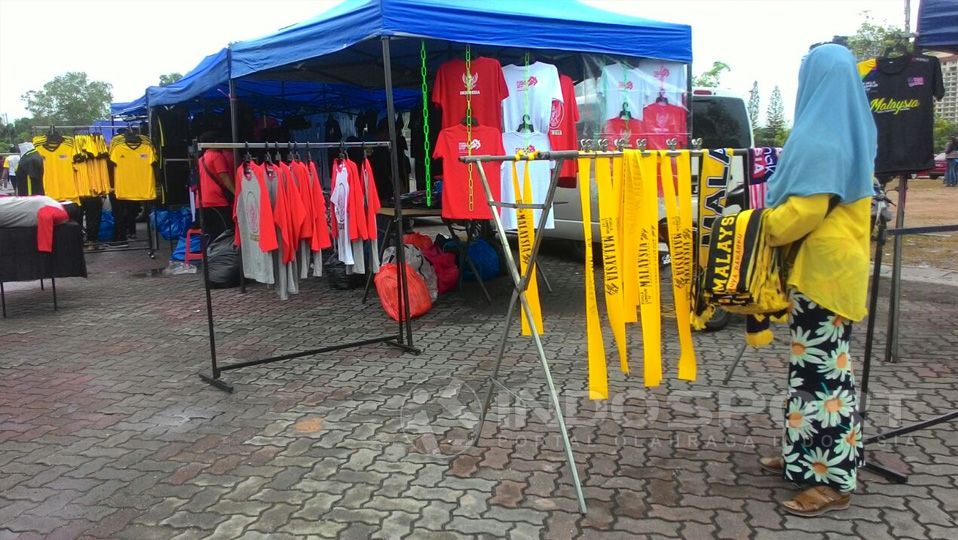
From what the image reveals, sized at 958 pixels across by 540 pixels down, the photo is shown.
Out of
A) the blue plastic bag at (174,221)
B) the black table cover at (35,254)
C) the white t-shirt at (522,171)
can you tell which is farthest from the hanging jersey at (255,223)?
the blue plastic bag at (174,221)

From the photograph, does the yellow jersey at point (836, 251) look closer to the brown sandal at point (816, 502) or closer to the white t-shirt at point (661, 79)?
the brown sandal at point (816, 502)

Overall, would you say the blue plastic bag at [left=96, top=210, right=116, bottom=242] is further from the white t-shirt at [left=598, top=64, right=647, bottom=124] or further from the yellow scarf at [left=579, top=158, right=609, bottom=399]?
the yellow scarf at [left=579, top=158, right=609, bottom=399]

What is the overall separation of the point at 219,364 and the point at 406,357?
1407 mm

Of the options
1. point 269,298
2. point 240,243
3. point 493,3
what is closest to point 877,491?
point 240,243

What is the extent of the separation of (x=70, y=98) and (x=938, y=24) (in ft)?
196

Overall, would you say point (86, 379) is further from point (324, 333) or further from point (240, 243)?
point (324, 333)

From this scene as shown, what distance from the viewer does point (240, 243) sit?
5066mm

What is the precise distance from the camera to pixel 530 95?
5.97 meters

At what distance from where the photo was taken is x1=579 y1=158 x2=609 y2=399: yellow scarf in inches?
114

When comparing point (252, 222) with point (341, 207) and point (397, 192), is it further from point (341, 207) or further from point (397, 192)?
point (397, 192)

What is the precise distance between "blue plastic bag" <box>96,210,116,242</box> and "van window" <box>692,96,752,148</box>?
34.5 ft

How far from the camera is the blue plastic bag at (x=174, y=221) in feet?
36.6

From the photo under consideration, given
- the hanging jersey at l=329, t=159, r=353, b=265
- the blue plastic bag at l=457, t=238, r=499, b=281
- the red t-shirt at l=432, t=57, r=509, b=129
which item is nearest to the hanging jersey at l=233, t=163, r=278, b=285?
the hanging jersey at l=329, t=159, r=353, b=265

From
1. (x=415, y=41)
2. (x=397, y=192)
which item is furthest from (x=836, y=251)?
(x=415, y=41)
